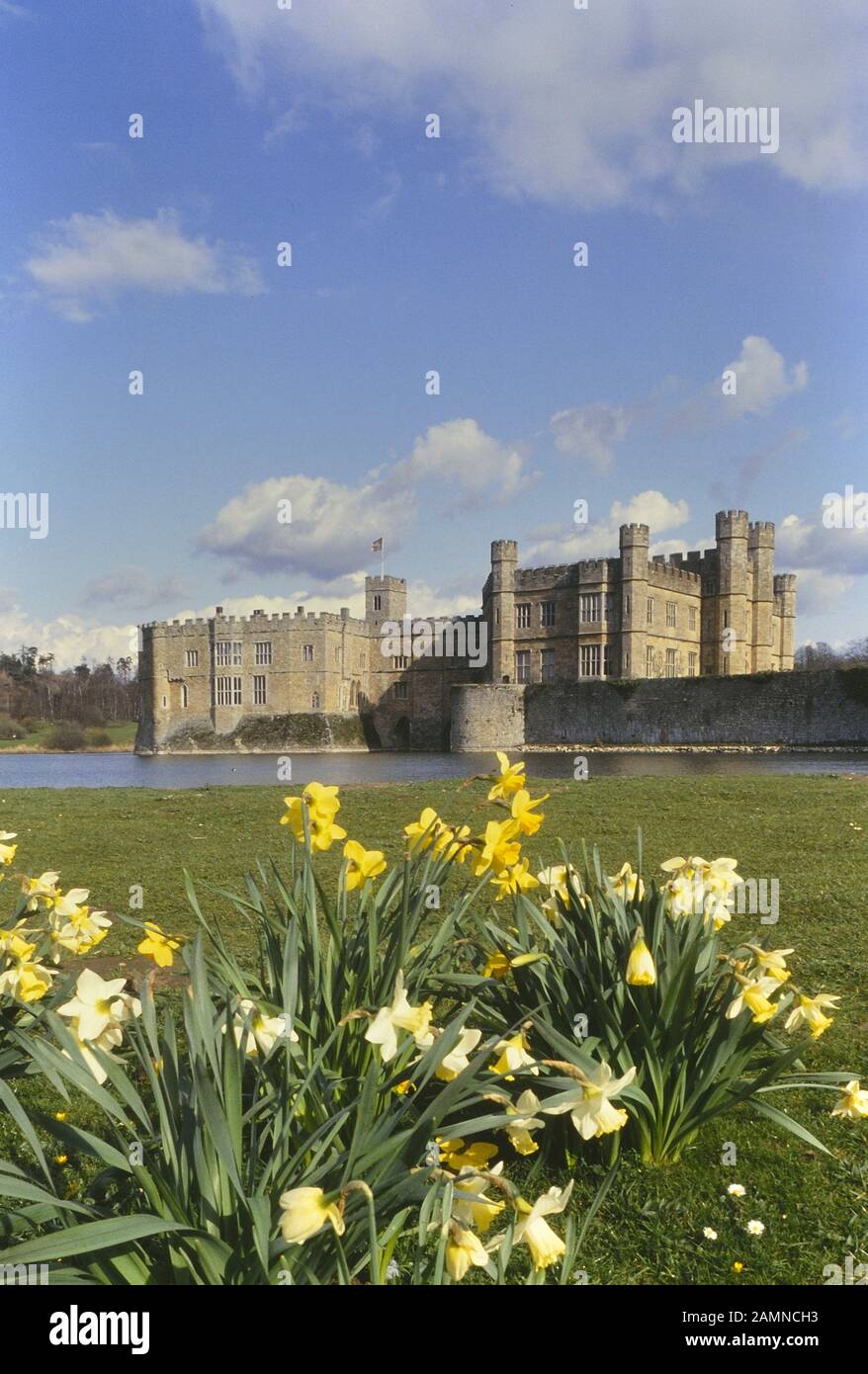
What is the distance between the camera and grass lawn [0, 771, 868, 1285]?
2592mm

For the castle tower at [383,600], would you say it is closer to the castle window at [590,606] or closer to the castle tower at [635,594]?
the castle window at [590,606]

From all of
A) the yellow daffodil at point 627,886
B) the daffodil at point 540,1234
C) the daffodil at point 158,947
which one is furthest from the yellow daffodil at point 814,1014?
the daffodil at point 158,947

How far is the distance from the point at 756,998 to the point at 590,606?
49.6 m

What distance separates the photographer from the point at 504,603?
54250 mm

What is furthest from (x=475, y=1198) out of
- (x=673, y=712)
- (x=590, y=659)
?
(x=590, y=659)

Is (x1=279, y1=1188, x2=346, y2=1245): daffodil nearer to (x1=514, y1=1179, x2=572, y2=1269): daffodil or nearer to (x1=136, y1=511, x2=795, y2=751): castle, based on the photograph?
(x1=514, y1=1179, x2=572, y2=1269): daffodil

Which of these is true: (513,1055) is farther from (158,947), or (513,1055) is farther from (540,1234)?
(158,947)

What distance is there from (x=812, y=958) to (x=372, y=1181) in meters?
4.12

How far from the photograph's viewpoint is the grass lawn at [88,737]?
58.9 m

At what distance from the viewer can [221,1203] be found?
6.22ft

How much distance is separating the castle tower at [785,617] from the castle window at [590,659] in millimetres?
12991

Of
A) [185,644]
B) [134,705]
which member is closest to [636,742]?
[185,644]

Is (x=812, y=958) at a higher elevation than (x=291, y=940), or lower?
lower
